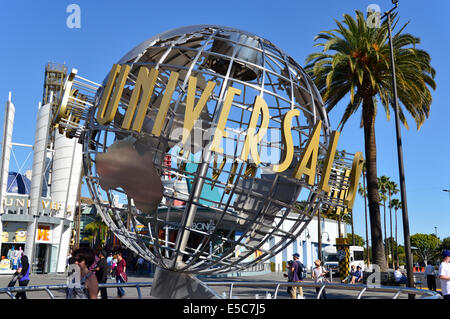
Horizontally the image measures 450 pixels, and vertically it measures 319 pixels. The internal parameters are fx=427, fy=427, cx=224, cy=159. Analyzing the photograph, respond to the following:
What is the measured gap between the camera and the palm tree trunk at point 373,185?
50.1ft

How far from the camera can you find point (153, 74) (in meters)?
4.30

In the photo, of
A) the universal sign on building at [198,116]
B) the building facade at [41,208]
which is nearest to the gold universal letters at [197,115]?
the universal sign on building at [198,116]

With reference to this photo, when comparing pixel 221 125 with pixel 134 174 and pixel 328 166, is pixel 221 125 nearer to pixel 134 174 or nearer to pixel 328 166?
pixel 134 174

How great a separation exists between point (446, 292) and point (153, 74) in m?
5.38

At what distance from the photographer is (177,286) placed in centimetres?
484

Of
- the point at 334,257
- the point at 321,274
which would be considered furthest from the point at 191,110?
the point at 334,257

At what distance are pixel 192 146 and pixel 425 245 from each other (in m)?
79.7

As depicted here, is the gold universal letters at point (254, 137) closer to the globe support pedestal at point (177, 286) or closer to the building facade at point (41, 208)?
the globe support pedestal at point (177, 286)

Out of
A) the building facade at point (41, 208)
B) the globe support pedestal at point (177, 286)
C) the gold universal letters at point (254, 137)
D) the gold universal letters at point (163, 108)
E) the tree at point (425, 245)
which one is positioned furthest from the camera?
the tree at point (425, 245)

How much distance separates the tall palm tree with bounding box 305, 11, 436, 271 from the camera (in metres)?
15.8

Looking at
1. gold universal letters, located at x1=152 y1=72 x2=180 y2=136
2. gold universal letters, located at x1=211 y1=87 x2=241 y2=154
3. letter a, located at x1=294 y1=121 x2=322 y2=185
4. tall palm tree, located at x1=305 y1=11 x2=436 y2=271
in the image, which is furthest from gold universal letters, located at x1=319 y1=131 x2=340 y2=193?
tall palm tree, located at x1=305 y1=11 x2=436 y2=271

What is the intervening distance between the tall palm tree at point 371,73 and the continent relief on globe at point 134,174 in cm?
1234

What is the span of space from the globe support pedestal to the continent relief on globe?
3.05 feet
